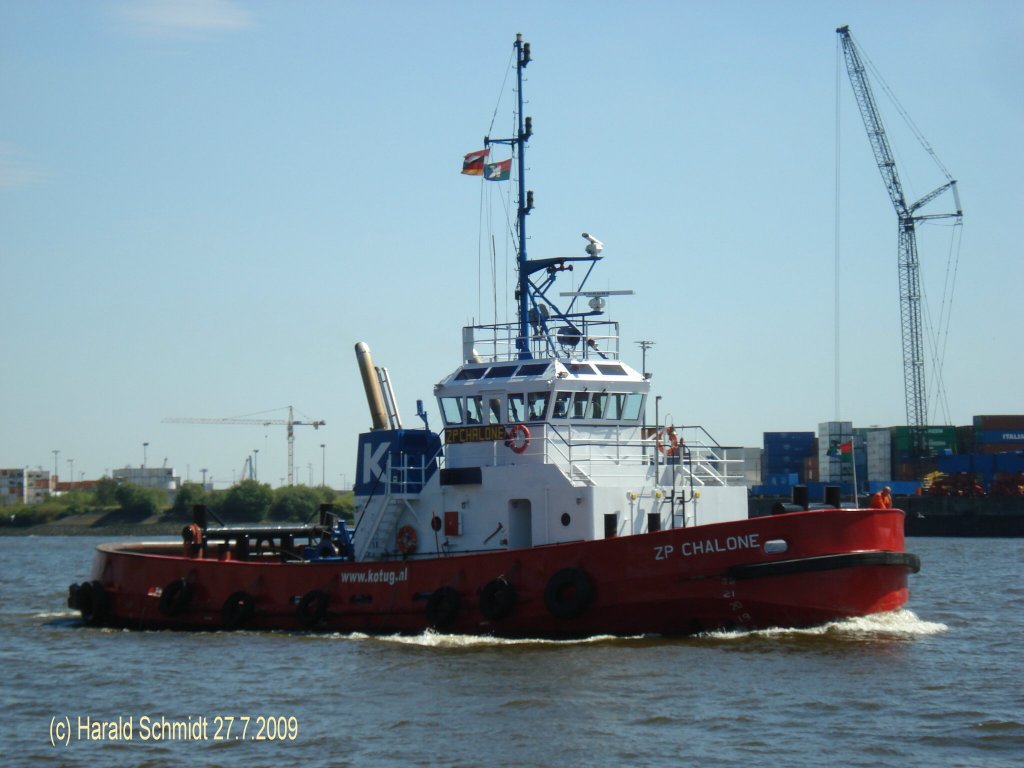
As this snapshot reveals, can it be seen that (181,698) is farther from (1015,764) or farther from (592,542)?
(1015,764)

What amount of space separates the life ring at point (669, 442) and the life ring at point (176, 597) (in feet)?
25.9

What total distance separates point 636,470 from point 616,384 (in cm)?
146

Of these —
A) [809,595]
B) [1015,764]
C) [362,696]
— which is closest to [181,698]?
[362,696]

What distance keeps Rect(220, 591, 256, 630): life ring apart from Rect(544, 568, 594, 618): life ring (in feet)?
17.4

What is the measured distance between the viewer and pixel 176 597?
21.4 m

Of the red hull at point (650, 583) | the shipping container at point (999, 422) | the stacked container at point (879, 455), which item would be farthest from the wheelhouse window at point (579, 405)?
the stacked container at point (879, 455)

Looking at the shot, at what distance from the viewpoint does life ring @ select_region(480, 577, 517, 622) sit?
1798 cm

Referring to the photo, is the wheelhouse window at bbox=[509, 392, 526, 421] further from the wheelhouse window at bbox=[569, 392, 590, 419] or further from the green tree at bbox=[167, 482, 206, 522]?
the green tree at bbox=[167, 482, 206, 522]

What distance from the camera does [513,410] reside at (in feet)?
66.4

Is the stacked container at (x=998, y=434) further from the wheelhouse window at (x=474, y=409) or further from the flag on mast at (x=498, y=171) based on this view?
the wheelhouse window at (x=474, y=409)

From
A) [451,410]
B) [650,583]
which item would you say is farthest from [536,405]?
[650,583]

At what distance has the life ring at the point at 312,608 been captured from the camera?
19703mm

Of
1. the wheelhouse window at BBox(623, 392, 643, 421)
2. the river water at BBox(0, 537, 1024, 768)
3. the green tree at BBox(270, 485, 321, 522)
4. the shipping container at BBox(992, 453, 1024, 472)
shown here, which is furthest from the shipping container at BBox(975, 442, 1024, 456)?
the wheelhouse window at BBox(623, 392, 643, 421)

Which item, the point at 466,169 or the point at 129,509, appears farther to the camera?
the point at 129,509
